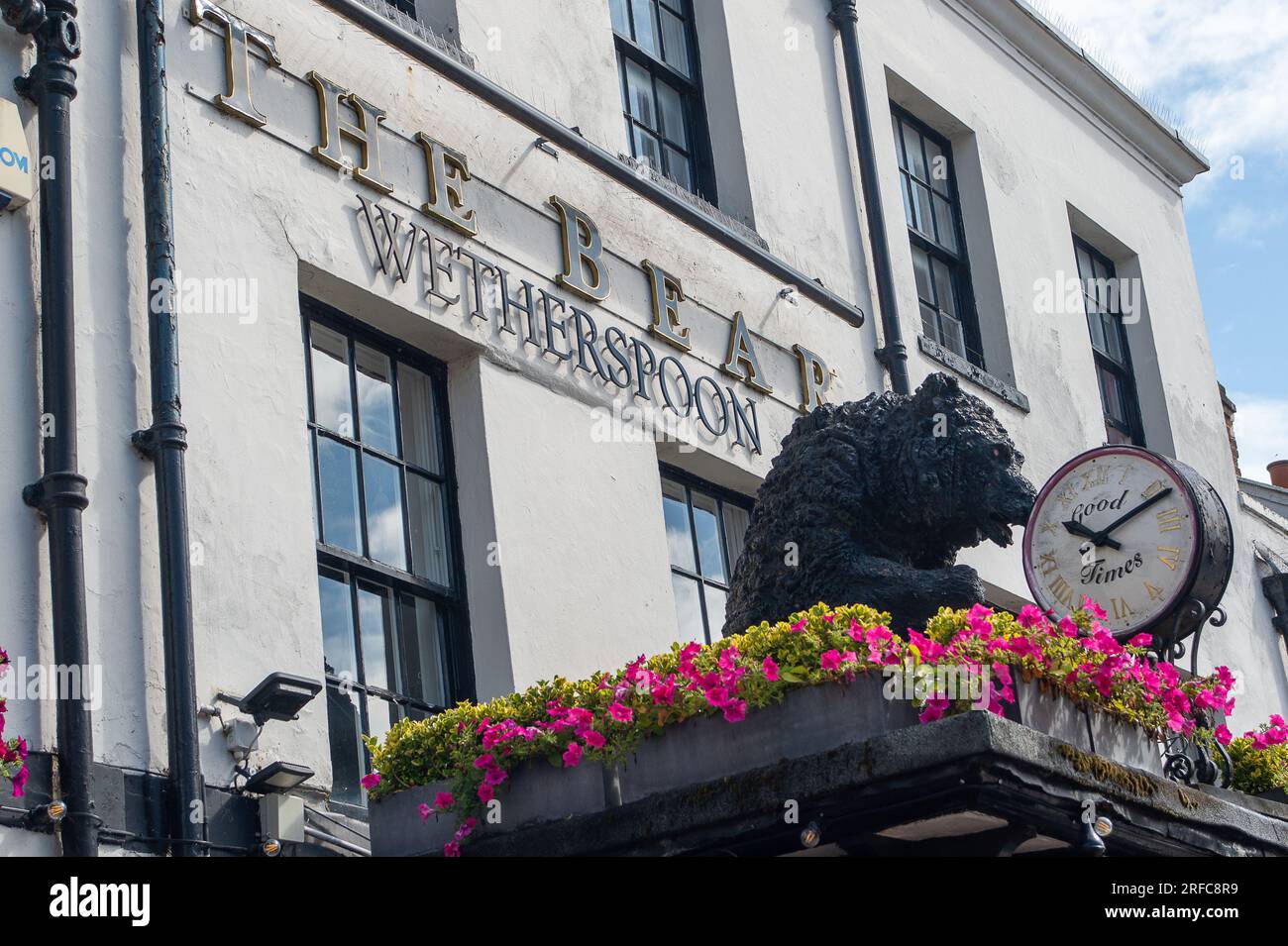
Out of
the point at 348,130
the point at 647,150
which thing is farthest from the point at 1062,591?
the point at 647,150

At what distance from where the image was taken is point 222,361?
32.7 feet

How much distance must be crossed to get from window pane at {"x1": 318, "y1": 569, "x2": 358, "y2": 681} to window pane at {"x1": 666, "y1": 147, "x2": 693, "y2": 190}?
5.64m

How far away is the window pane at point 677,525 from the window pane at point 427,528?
2.18 metres

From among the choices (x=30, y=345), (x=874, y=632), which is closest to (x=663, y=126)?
(x=30, y=345)

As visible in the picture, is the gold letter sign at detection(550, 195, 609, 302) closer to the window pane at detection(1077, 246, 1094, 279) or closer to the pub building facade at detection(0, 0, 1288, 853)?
the pub building facade at detection(0, 0, 1288, 853)

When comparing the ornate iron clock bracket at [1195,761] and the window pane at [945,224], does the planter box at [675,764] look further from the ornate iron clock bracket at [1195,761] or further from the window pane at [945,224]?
the window pane at [945,224]

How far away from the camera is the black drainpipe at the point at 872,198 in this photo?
15836mm

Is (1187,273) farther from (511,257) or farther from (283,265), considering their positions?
(283,265)

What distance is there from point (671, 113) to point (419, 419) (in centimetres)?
483

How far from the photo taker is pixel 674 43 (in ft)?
51.8

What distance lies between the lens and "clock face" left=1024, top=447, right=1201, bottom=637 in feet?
34.0

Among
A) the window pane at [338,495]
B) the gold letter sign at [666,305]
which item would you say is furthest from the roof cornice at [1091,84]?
the window pane at [338,495]

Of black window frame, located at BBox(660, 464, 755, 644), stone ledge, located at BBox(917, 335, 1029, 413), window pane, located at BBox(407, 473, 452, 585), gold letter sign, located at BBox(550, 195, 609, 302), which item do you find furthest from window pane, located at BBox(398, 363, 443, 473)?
stone ledge, located at BBox(917, 335, 1029, 413)

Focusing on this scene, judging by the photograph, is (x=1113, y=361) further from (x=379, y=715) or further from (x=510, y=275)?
(x=379, y=715)
